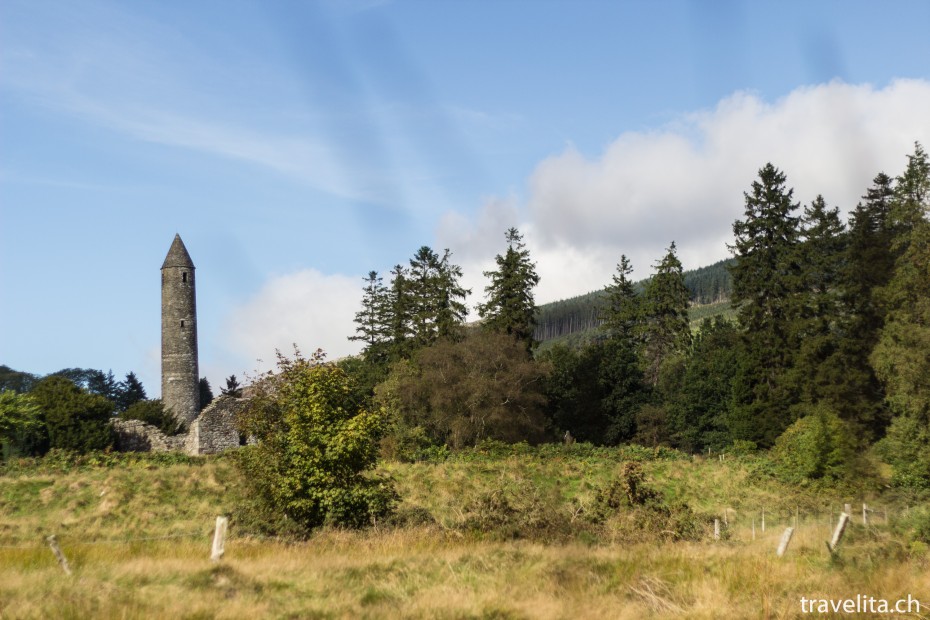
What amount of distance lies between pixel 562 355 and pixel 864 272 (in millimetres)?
22963

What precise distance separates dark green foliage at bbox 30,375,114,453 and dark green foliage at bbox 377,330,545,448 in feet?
53.0

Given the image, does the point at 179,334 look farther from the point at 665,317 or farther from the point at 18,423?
the point at 665,317

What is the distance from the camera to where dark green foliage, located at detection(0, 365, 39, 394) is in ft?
349

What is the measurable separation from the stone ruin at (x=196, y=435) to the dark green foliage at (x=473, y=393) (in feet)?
31.7

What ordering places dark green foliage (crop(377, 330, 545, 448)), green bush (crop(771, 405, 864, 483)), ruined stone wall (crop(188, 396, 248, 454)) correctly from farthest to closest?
ruined stone wall (crop(188, 396, 248, 454)) → dark green foliage (crop(377, 330, 545, 448)) → green bush (crop(771, 405, 864, 483))

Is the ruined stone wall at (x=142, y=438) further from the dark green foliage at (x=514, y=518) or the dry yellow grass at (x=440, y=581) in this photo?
the dry yellow grass at (x=440, y=581)

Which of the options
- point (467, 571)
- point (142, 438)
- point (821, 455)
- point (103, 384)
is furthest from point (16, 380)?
point (467, 571)

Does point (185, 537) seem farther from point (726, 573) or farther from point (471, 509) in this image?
point (726, 573)

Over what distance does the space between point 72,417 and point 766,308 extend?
4162cm

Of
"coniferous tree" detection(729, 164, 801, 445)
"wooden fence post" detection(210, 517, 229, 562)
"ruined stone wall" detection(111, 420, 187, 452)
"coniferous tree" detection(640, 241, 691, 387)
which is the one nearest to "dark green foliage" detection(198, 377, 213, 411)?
"ruined stone wall" detection(111, 420, 187, 452)

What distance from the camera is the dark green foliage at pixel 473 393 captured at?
46750 mm

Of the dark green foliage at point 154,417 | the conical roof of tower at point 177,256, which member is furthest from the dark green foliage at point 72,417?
the conical roof of tower at point 177,256

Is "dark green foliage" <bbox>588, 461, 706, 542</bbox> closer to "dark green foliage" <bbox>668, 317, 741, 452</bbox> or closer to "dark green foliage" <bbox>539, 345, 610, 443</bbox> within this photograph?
"dark green foliage" <bbox>668, 317, 741, 452</bbox>

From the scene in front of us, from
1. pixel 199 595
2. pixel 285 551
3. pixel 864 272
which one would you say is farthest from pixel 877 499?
pixel 199 595
